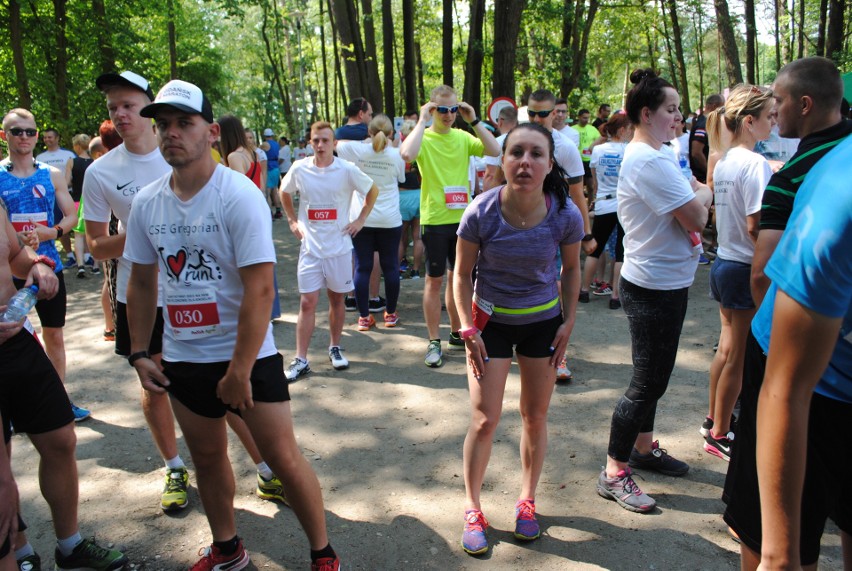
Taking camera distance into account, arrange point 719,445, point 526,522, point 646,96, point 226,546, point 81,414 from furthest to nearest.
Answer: point 81,414
point 719,445
point 646,96
point 526,522
point 226,546

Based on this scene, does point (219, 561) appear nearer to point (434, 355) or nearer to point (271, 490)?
point (271, 490)

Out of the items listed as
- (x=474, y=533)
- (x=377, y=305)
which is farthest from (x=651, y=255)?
(x=377, y=305)

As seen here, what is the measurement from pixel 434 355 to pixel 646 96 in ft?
10.5

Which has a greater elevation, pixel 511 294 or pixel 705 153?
pixel 705 153

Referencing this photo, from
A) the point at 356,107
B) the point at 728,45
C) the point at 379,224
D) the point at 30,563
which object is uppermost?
the point at 728,45

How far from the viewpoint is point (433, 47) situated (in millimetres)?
34812

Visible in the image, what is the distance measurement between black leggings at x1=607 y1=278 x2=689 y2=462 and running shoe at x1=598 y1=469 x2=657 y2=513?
0.36 feet

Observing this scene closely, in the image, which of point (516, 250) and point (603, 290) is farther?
point (603, 290)

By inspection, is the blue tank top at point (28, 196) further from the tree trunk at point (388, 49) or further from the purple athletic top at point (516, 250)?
the tree trunk at point (388, 49)

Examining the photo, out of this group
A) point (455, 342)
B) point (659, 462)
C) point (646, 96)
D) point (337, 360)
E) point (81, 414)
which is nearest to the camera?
point (646, 96)

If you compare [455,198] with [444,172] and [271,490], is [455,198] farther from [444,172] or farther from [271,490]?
[271,490]

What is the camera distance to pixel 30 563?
322 centimetres

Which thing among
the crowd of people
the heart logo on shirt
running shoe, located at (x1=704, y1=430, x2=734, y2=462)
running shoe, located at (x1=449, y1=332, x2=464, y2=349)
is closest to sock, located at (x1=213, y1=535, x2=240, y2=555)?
the crowd of people

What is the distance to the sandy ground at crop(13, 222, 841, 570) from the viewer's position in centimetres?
329
